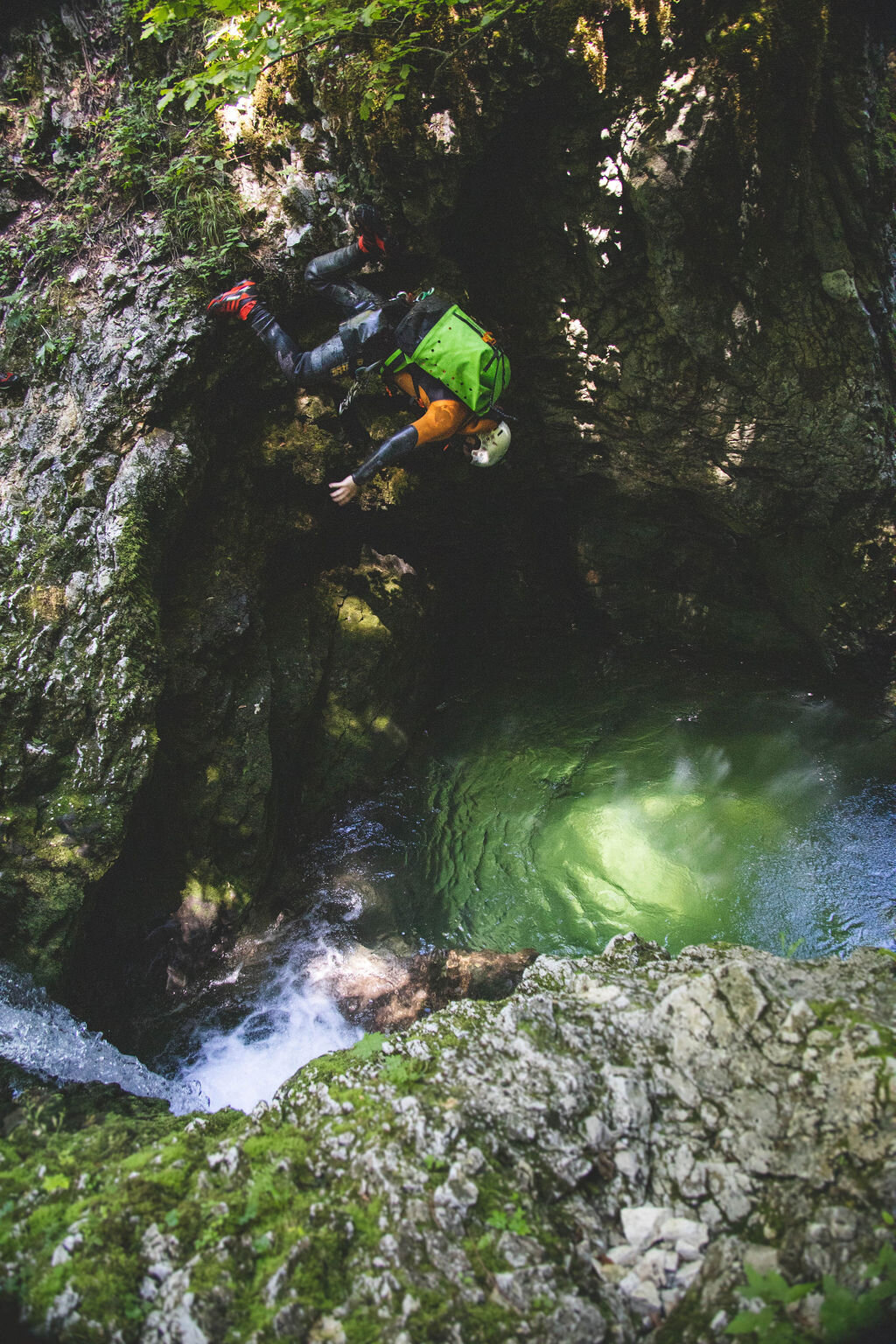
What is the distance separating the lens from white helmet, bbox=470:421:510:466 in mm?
4734

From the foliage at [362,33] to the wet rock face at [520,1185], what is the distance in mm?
4768

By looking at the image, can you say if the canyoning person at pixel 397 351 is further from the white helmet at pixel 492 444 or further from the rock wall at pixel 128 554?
the rock wall at pixel 128 554


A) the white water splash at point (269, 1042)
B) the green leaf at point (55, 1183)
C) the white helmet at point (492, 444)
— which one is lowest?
the white water splash at point (269, 1042)

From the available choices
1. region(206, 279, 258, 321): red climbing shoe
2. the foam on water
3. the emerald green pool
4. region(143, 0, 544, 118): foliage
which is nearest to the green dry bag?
region(206, 279, 258, 321): red climbing shoe

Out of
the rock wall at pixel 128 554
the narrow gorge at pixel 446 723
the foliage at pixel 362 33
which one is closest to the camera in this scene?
the narrow gorge at pixel 446 723

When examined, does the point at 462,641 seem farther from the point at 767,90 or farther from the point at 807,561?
the point at 767,90

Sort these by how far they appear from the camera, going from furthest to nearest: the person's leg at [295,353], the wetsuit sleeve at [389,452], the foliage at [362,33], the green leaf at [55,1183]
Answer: the person's leg at [295,353], the wetsuit sleeve at [389,452], the foliage at [362,33], the green leaf at [55,1183]

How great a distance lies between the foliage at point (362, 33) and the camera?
3.61 m

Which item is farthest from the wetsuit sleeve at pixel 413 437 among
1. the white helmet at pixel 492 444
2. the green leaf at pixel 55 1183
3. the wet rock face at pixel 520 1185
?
the green leaf at pixel 55 1183

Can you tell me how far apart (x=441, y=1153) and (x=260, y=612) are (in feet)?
13.1

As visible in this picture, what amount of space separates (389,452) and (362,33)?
2.55 meters

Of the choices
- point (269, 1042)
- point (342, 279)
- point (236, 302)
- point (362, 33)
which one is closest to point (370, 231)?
point (342, 279)

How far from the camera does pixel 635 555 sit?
6625 millimetres

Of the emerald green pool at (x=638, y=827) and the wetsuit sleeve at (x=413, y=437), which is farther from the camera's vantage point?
the emerald green pool at (x=638, y=827)
